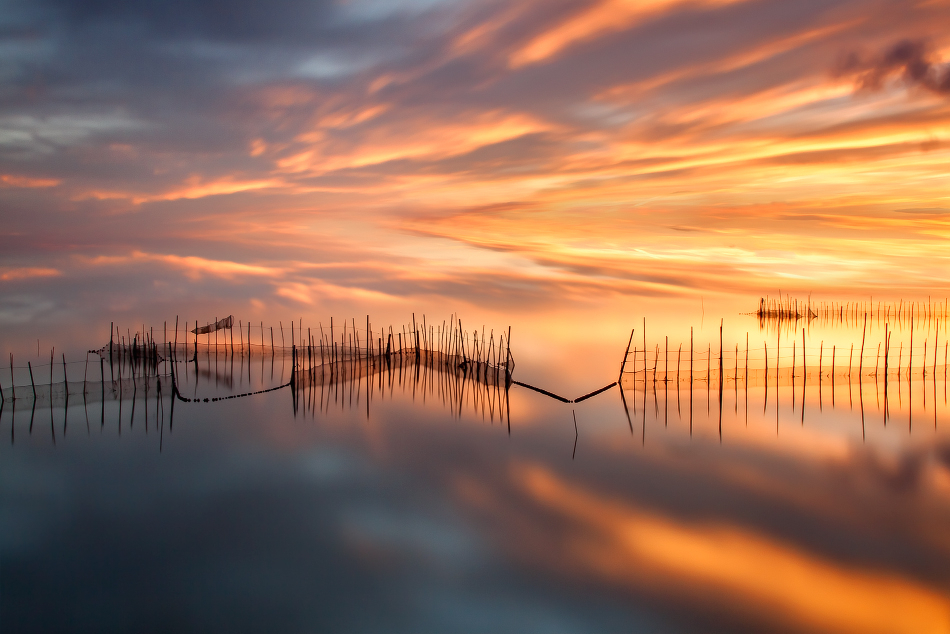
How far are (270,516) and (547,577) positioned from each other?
11.0 ft

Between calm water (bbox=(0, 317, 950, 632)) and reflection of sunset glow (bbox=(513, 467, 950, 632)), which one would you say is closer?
reflection of sunset glow (bbox=(513, 467, 950, 632))

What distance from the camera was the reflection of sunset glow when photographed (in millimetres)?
6020

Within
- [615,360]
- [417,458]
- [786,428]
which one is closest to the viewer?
[417,458]

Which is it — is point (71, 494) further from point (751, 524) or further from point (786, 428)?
point (786, 428)

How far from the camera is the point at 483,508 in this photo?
872cm

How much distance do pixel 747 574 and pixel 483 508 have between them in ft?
10.5

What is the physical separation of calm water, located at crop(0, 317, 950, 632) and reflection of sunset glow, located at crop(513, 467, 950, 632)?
26 mm

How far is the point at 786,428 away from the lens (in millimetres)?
11922

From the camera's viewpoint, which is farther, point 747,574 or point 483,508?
point 483,508

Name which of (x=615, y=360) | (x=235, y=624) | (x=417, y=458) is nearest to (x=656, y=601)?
(x=235, y=624)

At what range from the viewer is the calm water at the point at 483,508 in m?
6.14

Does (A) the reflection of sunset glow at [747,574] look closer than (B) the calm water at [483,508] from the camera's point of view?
Yes

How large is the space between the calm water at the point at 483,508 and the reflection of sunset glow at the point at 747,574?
0.09 ft

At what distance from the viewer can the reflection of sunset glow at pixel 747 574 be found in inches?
237
